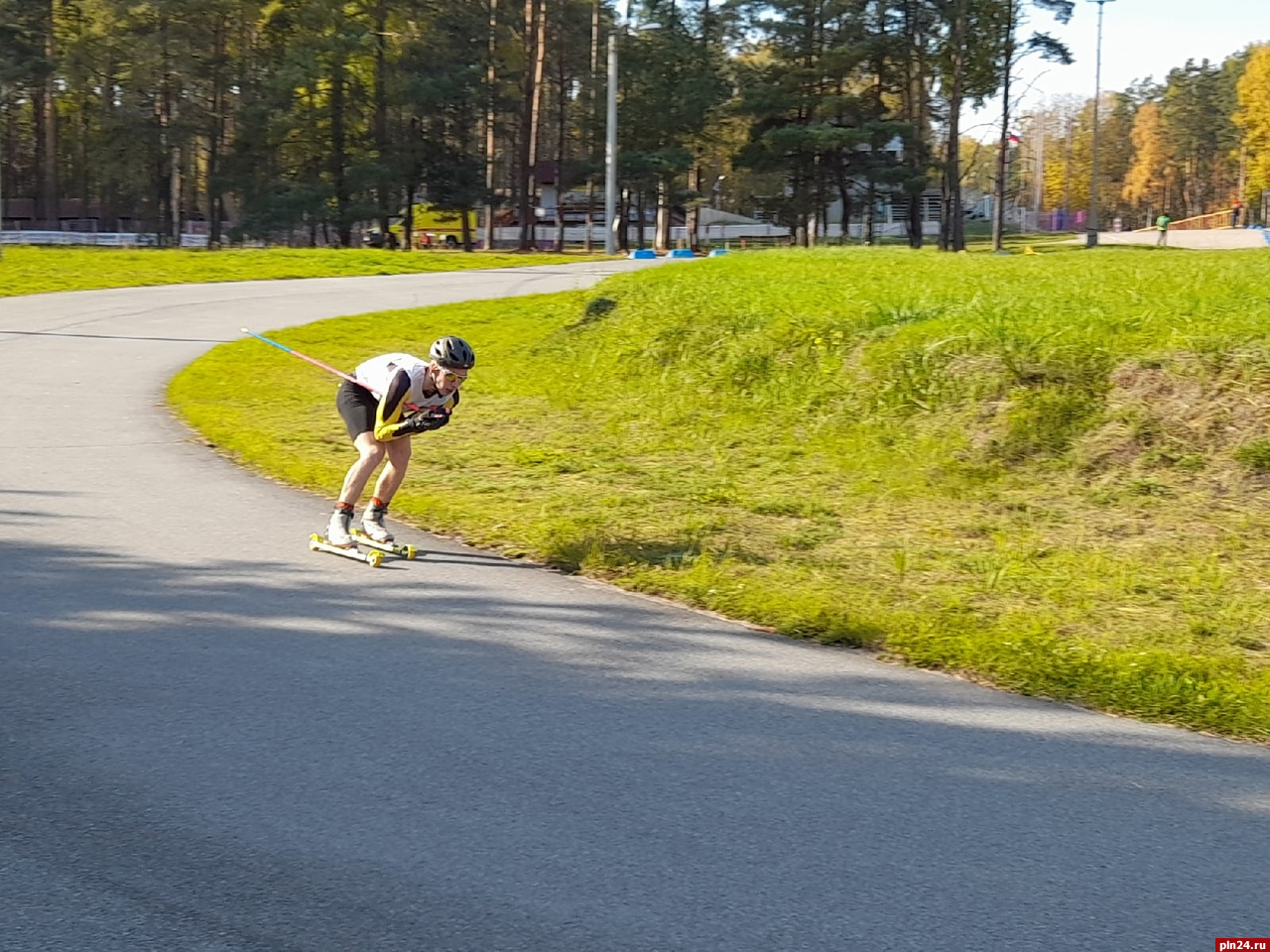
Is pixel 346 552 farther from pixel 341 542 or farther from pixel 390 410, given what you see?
pixel 390 410

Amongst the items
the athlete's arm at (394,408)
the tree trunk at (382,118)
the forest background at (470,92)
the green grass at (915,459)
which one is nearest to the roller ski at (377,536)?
the green grass at (915,459)

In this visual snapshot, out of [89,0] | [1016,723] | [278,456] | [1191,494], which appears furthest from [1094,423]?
[89,0]

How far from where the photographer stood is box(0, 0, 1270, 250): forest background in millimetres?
57906

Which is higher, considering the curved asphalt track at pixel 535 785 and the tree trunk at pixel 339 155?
the tree trunk at pixel 339 155

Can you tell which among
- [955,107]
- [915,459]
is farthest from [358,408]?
[955,107]

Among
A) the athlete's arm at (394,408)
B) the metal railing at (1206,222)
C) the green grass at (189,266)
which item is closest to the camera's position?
the athlete's arm at (394,408)

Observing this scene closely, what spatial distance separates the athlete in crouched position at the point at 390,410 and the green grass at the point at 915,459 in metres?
0.78

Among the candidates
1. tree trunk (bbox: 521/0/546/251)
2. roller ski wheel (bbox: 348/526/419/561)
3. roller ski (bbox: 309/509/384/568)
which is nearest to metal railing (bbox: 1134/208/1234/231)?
tree trunk (bbox: 521/0/546/251)

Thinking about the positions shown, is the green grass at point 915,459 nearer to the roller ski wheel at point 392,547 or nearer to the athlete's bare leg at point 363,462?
the roller ski wheel at point 392,547

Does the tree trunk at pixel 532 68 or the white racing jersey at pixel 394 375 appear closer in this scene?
the white racing jersey at pixel 394 375

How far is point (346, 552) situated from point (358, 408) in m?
0.90

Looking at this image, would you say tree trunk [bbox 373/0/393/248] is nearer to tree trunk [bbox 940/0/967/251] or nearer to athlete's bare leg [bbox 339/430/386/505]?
tree trunk [bbox 940/0/967/251]

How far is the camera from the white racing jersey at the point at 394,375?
8102 millimetres

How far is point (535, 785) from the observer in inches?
193
